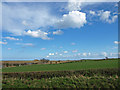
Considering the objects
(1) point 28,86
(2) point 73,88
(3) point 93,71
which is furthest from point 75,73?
(1) point 28,86

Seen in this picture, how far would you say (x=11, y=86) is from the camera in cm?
799

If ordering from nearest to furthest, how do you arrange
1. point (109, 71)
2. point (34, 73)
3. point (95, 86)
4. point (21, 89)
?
point (95, 86), point (21, 89), point (109, 71), point (34, 73)

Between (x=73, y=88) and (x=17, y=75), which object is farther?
(x=17, y=75)

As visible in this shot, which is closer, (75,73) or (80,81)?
(80,81)

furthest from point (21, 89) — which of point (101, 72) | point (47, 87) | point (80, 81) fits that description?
point (101, 72)

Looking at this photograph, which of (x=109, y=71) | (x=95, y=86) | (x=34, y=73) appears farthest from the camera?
(x=34, y=73)

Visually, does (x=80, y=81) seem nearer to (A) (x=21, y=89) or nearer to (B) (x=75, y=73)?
(B) (x=75, y=73)

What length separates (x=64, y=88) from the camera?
23.4 feet

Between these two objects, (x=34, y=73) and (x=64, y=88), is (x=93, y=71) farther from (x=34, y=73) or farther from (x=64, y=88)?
(x=34, y=73)

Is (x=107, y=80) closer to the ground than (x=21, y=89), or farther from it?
farther from it

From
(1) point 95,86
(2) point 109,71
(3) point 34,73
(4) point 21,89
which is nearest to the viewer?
(1) point 95,86

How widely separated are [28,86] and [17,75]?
16.8 ft

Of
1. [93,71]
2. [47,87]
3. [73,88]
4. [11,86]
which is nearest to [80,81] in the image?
[73,88]

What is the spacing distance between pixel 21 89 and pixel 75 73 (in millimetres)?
5129
